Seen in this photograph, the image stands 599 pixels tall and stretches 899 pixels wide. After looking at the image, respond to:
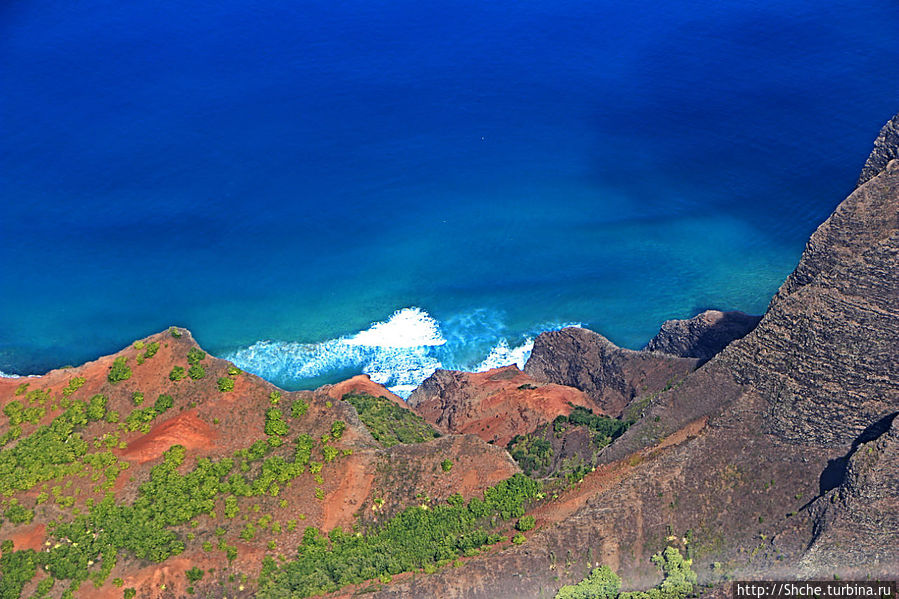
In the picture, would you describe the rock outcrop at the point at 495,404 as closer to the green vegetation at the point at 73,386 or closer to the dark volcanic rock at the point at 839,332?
the dark volcanic rock at the point at 839,332

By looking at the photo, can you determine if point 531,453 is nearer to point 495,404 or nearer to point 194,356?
point 495,404

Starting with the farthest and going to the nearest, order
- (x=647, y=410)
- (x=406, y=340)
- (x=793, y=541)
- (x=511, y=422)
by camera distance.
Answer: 1. (x=406, y=340)
2. (x=511, y=422)
3. (x=647, y=410)
4. (x=793, y=541)

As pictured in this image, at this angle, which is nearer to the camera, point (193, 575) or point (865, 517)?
point (865, 517)

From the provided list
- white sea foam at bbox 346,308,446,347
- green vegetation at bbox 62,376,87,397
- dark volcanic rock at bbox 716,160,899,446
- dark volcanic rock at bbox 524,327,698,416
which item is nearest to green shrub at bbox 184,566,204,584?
green vegetation at bbox 62,376,87,397

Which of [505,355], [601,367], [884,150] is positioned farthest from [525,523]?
[505,355]

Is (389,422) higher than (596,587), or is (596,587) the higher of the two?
(389,422)

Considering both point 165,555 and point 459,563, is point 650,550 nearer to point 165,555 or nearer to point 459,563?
point 459,563

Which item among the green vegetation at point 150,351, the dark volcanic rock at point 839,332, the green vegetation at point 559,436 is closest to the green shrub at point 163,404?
the green vegetation at point 150,351

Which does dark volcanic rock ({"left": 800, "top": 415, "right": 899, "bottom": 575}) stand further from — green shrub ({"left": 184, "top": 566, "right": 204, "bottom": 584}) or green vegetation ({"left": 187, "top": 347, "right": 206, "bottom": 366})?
green vegetation ({"left": 187, "top": 347, "right": 206, "bottom": 366})

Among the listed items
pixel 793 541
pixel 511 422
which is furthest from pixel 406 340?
pixel 793 541
